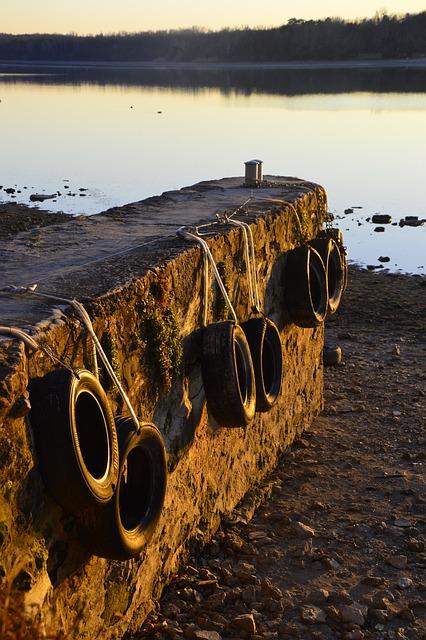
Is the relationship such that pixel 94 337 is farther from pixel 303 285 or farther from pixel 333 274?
pixel 333 274

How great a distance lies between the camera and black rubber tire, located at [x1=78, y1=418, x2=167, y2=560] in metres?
3.01

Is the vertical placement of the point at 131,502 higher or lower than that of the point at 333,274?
lower

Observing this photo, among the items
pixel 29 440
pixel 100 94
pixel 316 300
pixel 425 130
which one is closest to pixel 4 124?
pixel 425 130

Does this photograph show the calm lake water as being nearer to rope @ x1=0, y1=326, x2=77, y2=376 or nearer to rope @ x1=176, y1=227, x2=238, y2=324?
rope @ x1=176, y1=227, x2=238, y2=324

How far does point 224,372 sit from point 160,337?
432 millimetres

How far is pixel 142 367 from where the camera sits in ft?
12.0

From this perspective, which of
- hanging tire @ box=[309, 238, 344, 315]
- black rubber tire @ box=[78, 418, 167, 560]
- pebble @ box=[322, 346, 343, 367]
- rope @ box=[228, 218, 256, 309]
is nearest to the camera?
black rubber tire @ box=[78, 418, 167, 560]

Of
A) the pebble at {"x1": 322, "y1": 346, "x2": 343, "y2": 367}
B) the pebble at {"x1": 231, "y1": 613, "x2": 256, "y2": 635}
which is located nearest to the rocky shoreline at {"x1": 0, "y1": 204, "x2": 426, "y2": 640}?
the pebble at {"x1": 231, "y1": 613, "x2": 256, "y2": 635}

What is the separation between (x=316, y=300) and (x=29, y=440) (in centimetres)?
319

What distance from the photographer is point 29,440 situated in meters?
2.77

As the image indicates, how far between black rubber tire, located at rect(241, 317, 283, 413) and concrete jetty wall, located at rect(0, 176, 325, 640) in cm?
22

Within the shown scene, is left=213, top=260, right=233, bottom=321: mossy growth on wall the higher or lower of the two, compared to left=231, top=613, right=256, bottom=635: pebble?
higher

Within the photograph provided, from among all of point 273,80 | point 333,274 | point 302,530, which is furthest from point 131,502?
point 273,80

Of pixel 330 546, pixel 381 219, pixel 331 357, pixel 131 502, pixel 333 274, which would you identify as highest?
pixel 333 274
